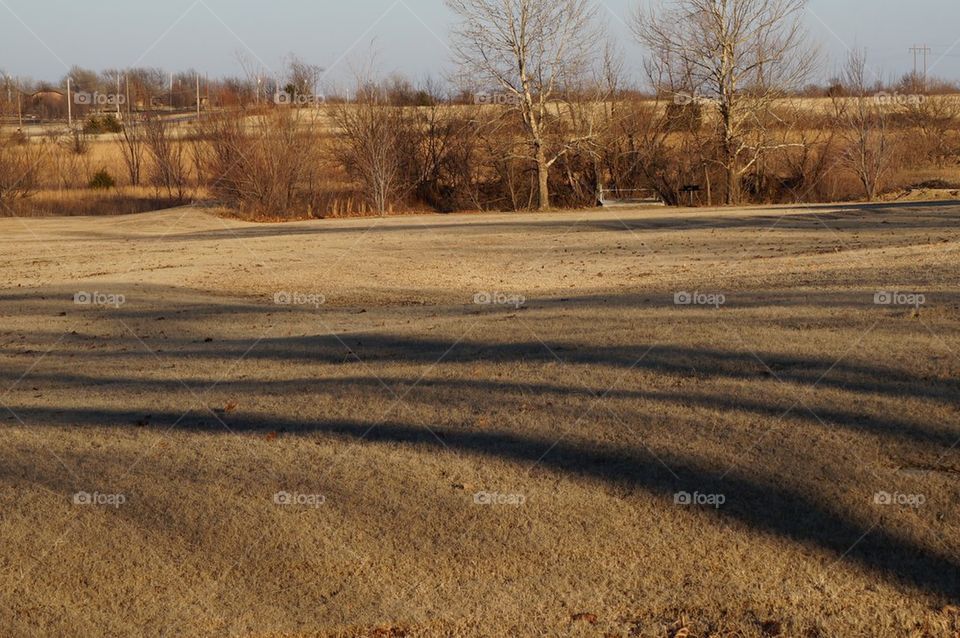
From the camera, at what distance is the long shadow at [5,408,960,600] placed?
19.6 ft

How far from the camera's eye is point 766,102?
41.5 meters

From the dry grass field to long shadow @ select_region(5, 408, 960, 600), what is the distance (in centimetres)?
2

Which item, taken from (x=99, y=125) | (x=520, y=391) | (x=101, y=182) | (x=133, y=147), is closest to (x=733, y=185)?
(x=133, y=147)

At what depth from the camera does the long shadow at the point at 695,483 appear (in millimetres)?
5973

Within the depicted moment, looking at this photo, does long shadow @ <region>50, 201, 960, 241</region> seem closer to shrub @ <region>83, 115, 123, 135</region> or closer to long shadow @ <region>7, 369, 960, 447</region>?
long shadow @ <region>7, 369, 960, 447</region>

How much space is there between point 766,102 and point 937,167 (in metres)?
12.2

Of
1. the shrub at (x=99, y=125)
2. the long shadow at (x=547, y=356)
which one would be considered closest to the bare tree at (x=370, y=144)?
the shrub at (x=99, y=125)

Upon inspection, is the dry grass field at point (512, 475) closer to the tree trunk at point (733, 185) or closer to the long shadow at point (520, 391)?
the long shadow at point (520, 391)

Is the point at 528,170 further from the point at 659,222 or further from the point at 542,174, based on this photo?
the point at 659,222

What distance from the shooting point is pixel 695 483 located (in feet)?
22.2

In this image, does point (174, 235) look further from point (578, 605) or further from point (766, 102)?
point (578, 605)

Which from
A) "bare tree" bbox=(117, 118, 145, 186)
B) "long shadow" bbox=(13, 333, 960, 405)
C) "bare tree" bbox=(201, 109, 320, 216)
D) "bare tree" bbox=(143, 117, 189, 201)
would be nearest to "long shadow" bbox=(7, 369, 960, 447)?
"long shadow" bbox=(13, 333, 960, 405)

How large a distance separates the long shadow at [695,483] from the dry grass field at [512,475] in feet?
0.07

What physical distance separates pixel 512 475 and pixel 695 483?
1.25 meters
